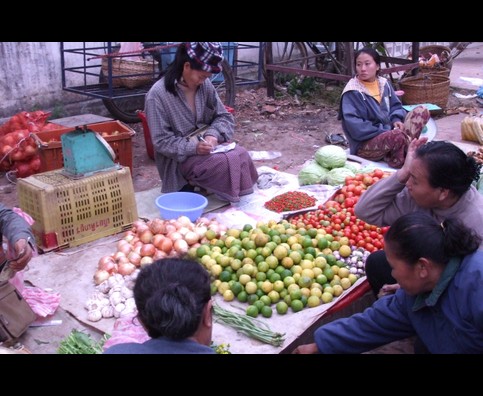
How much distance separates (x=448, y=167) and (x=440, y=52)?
25.6 feet

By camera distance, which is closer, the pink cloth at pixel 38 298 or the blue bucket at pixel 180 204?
the pink cloth at pixel 38 298

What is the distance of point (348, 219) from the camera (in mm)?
3814

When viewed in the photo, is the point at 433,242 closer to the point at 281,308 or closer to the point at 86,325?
the point at 281,308

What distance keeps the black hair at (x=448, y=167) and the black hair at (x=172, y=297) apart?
4.29 ft

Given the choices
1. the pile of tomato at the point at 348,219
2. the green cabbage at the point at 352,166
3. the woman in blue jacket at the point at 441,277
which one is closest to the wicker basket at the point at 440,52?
the green cabbage at the point at 352,166

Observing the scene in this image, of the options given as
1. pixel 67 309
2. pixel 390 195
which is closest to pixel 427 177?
pixel 390 195

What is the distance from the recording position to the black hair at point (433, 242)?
196 cm

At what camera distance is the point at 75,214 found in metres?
3.85

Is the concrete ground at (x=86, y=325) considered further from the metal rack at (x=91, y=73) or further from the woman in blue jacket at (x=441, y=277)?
the metal rack at (x=91, y=73)

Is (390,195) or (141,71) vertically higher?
(141,71)

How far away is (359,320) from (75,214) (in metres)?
2.30

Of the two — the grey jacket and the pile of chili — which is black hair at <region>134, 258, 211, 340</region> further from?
the grey jacket

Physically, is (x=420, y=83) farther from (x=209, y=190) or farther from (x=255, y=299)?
(x=255, y=299)

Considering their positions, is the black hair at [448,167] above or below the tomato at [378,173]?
above
